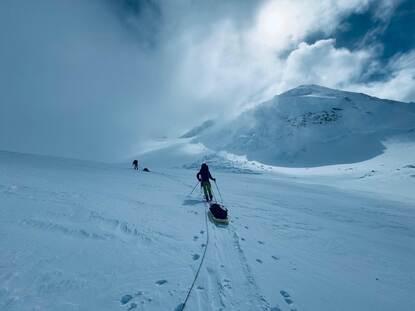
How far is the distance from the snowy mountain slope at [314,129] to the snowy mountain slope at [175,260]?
6288cm

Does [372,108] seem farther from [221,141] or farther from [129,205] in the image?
[129,205]

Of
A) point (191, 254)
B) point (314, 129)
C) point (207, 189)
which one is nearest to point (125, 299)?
point (191, 254)

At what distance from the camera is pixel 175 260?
17.9 ft

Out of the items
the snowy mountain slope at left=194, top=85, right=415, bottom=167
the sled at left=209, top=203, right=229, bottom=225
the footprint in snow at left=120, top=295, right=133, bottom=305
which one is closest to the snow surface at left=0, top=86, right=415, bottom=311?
the footprint in snow at left=120, top=295, right=133, bottom=305

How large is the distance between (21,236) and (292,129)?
95.9m

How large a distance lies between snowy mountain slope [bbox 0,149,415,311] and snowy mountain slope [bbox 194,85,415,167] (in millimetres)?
62876

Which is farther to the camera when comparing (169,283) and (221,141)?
(221,141)

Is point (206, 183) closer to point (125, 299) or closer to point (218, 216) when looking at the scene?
point (218, 216)

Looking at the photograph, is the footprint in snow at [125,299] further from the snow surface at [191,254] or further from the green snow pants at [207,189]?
the green snow pants at [207,189]

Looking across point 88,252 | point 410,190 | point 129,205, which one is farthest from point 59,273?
point 410,190

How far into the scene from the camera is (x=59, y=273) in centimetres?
424

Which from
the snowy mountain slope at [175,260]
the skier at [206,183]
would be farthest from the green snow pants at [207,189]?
the snowy mountain slope at [175,260]

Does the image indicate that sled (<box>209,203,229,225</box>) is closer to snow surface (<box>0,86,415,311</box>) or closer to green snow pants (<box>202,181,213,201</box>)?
snow surface (<box>0,86,415,311</box>)

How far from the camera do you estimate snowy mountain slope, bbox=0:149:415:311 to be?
13.2ft
